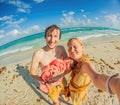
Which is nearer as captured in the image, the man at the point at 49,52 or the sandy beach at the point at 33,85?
the man at the point at 49,52

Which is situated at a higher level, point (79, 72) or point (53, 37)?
point (53, 37)

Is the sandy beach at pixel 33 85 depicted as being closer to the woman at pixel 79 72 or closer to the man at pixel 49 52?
the woman at pixel 79 72

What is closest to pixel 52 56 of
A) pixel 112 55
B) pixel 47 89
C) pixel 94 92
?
pixel 47 89

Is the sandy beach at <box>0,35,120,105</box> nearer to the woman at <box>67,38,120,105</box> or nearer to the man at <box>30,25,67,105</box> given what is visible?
the woman at <box>67,38,120,105</box>

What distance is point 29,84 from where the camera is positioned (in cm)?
557

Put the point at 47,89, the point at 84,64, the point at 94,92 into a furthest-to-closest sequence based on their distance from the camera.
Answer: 1. the point at 94,92
2. the point at 47,89
3. the point at 84,64

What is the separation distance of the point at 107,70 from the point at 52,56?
264cm

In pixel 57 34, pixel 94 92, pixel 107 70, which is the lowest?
pixel 94 92

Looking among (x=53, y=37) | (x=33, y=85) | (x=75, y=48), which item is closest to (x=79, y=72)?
(x=75, y=48)

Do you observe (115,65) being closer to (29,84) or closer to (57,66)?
(29,84)

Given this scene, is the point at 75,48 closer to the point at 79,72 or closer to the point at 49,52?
the point at 79,72

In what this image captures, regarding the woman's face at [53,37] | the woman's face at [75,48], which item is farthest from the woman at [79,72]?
the woman's face at [53,37]

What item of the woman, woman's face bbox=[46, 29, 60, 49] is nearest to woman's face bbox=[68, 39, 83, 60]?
the woman

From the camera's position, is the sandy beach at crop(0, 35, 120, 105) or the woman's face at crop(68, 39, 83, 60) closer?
the woman's face at crop(68, 39, 83, 60)
